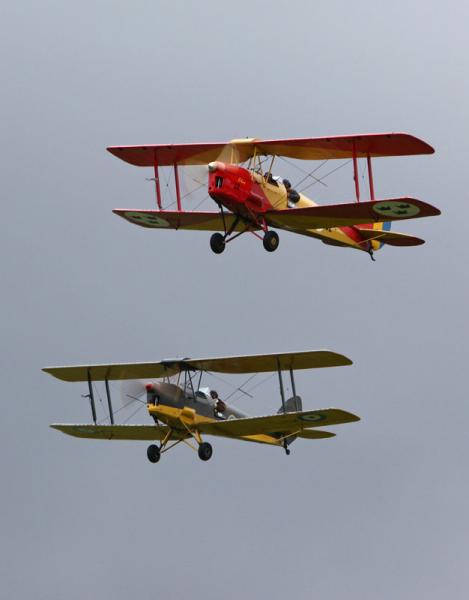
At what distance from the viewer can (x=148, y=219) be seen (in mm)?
48188

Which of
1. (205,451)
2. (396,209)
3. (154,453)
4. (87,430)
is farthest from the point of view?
(87,430)

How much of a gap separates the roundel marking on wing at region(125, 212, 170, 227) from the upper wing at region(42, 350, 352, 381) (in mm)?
3013

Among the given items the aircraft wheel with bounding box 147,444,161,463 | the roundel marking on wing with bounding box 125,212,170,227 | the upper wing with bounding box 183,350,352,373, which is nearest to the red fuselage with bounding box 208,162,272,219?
the upper wing with bounding box 183,350,352,373

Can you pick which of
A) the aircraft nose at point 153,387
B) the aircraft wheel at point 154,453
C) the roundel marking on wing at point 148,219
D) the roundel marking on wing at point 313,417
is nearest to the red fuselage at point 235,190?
the roundel marking on wing at point 148,219

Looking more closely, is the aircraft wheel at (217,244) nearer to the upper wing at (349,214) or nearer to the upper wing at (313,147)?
the upper wing at (349,214)

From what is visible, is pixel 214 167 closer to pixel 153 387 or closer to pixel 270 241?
pixel 270 241

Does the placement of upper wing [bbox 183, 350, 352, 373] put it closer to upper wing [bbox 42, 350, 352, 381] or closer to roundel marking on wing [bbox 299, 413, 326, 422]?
upper wing [bbox 42, 350, 352, 381]

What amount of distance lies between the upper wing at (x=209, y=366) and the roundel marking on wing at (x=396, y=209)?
10.8ft

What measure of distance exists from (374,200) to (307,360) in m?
4.63

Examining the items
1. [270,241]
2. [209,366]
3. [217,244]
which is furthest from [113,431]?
[270,241]

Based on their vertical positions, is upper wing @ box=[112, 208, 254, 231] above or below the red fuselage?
below

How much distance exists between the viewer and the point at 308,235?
1848 inches

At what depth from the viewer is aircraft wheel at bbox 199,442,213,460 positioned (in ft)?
149

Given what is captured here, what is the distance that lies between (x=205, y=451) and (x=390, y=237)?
6.30 metres
